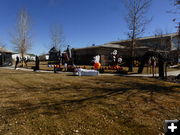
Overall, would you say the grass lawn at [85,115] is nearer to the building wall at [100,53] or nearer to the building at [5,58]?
the building wall at [100,53]

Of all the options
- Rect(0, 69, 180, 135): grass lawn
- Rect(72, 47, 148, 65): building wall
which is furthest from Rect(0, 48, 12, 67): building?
Rect(0, 69, 180, 135): grass lawn

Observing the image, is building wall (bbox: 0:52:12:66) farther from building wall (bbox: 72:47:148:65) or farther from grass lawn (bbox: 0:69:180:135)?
grass lawn (bbox: 0:69:180:135)

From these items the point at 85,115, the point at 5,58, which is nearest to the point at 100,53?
the point at 5,58

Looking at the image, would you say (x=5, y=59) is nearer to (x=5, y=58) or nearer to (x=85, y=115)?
(x=5, y=58)

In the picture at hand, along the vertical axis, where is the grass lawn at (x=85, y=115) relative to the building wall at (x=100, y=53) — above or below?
below

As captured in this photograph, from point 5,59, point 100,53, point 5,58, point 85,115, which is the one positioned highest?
point 100,53

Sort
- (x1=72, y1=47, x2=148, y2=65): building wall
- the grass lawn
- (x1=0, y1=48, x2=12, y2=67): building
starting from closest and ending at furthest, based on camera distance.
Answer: the grass lawn
(x1=0, y1=48, x2=12, y2=67): building
(x1=72, y1=47, x2=148, y2=65): building wall

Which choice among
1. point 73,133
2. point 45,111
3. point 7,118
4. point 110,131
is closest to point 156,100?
point 110,131

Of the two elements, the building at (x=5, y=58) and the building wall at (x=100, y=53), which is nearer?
the building at (x=5, y=58)

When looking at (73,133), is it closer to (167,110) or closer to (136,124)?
(136,124)

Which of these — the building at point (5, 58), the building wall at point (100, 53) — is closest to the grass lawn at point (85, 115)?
the building wall at point (100, 53)

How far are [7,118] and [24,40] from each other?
2700cm

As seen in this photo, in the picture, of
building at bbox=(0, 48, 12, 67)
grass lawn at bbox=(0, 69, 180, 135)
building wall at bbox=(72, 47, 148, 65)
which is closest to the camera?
grass lawn at bbox=(0, 69, 180, 135)

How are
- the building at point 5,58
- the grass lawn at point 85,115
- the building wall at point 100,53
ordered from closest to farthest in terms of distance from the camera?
the grass lawn at point 85,115 → the building at point 5,58 → the building wall at point 100,53
